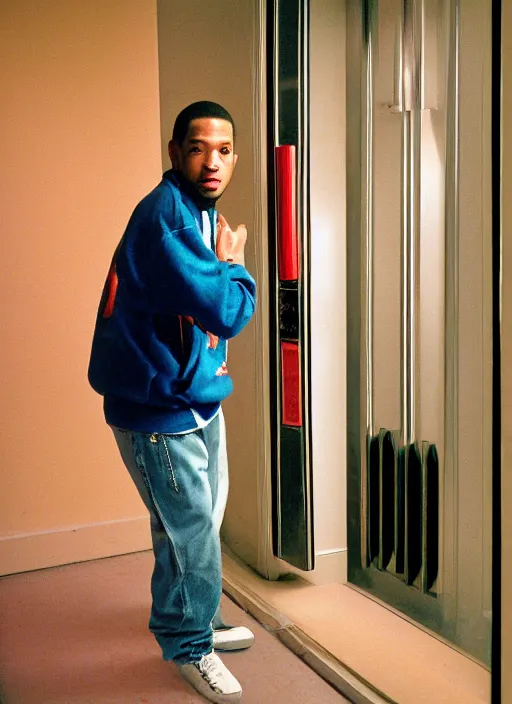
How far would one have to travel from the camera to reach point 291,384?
1.97 metres

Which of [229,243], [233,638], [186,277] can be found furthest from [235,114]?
[233,638]

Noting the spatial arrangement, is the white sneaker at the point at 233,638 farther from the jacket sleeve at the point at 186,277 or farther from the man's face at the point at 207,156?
the man's face at the point at 207,156

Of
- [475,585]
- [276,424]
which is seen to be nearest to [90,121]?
[276,424]

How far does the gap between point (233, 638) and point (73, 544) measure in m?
0.69

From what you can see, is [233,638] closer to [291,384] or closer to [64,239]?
[291,384]

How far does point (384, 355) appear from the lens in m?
1.90

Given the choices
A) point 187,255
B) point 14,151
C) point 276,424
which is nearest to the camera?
point 187,255

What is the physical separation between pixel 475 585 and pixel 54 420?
131 cm

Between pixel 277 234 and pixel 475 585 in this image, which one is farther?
pixel 277 234

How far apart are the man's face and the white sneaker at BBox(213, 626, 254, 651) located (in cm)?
101

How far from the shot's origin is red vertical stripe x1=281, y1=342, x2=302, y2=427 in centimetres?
195

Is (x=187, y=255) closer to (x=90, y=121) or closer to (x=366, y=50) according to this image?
(x=366, y=50)

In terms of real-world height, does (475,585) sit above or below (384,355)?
below

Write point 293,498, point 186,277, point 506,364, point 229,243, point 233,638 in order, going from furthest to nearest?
point 293,498 < point 233,638 < point 229,243 < point 186,277 < point 506,364
